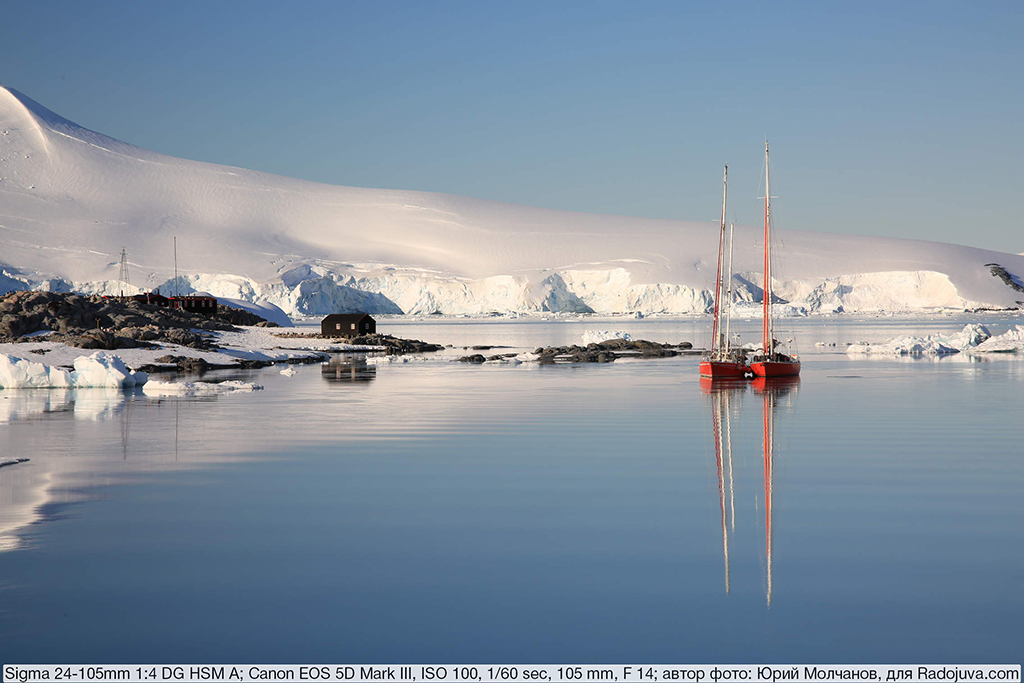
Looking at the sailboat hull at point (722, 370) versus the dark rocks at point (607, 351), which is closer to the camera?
the sailboat hull at point (722, 370)

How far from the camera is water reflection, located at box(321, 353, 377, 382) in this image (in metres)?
23.0

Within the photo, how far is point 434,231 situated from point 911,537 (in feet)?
382

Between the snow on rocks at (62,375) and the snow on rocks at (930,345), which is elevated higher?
the snow on rocks at (930,345)

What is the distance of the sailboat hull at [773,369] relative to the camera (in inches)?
825

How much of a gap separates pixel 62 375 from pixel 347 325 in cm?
2789

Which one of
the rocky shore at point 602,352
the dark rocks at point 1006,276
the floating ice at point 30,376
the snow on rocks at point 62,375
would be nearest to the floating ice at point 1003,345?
the rocky shore at point 602,352

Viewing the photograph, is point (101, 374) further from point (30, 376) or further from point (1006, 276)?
point (1006, 276)

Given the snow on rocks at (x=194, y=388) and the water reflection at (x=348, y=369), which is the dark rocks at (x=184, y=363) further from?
the snow on rocks at (x=194, y=388)

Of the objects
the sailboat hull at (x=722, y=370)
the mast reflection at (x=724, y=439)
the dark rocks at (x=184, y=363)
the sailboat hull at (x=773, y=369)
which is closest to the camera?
the mast reflection at (x=724, y=439)

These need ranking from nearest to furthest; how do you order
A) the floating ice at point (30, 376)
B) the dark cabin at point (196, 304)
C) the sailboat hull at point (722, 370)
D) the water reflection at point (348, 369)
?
the floating ice at point (30, 376), the sailboat hull at point (722, 370), the water reflection at point (348, 369), the dark cabin at point (196, 304)

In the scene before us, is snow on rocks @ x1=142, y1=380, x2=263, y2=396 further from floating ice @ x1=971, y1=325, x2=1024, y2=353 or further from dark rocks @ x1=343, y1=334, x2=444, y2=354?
floating ice @ x1=971, y1=325, x2=1024, y2=353

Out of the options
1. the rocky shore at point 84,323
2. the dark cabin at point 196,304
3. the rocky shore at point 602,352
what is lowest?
the rocky shore at point 602,352

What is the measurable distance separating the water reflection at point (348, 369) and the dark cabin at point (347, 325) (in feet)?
41.0
